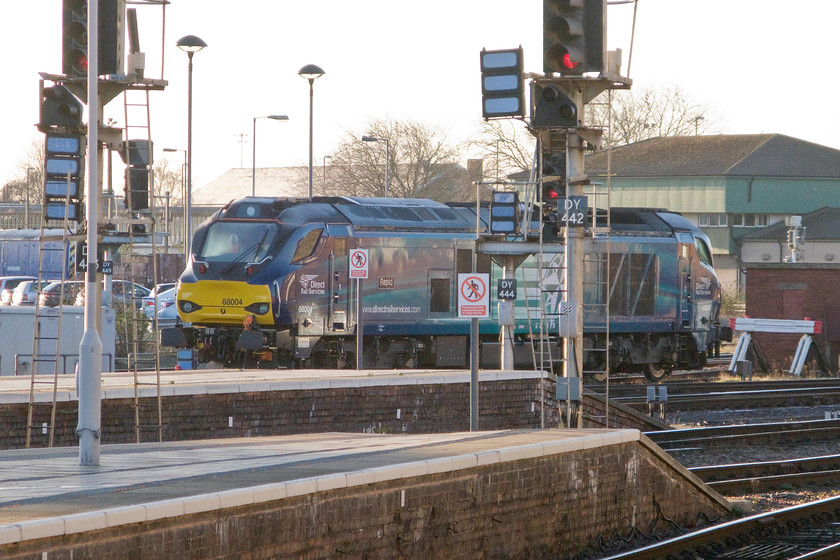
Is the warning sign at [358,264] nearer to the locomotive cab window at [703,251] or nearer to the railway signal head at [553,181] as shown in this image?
the railway signal head at [553,181]

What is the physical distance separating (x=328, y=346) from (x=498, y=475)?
1357 cm

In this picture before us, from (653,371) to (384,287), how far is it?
802 centimetres

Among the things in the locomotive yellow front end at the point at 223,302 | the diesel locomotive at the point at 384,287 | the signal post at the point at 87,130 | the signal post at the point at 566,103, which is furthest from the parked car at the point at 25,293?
the signal post at the point at 87,130

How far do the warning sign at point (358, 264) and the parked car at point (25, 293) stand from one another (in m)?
24.2

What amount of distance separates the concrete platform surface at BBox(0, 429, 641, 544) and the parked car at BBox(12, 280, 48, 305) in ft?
101

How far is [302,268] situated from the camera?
2205 centimetres

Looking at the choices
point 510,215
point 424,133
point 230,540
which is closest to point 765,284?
point 510,215

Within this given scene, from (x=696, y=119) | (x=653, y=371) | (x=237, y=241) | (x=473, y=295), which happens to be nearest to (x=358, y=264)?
(x=237, y=241)

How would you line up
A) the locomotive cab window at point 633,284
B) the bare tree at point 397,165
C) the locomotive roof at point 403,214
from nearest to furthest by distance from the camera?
the locomotive roof at point 403,214
the locomotive cab window at point 633,284
the bare tree at point 397,165

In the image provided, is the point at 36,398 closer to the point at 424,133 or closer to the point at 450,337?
the point at 450,337

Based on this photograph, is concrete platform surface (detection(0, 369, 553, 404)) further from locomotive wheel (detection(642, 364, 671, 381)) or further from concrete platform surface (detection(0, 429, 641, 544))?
locomotive wheel (detection(642, 364, 671, 381))

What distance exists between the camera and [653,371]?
28.4m

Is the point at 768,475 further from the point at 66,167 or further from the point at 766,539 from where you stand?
the point at 66,167

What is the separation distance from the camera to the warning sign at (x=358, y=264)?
1953 centimetres
